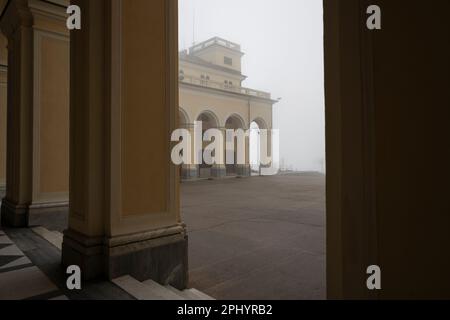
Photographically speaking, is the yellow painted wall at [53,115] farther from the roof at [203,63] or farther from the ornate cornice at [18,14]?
the roof at [203,63]

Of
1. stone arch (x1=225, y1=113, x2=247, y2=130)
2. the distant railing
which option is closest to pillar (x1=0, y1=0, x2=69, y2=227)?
the distant railing

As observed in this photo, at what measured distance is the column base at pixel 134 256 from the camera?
2.76 meters

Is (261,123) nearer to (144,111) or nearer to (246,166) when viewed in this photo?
(246,166)

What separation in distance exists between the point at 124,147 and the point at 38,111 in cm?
279

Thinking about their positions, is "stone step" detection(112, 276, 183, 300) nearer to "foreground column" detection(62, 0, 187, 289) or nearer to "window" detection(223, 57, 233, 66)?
"foreground column" detection(62, 0, 187, 289)

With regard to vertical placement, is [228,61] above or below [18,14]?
above

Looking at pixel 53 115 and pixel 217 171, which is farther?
pixel 217 171

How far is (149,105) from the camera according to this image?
3152 mm

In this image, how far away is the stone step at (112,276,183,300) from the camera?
2422mm

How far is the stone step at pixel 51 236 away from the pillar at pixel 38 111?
395 mm

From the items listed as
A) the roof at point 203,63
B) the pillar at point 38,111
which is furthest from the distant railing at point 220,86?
the pillar at point 38,111

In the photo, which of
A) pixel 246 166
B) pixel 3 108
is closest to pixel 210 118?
pixel 246 166

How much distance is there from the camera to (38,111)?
478cm
